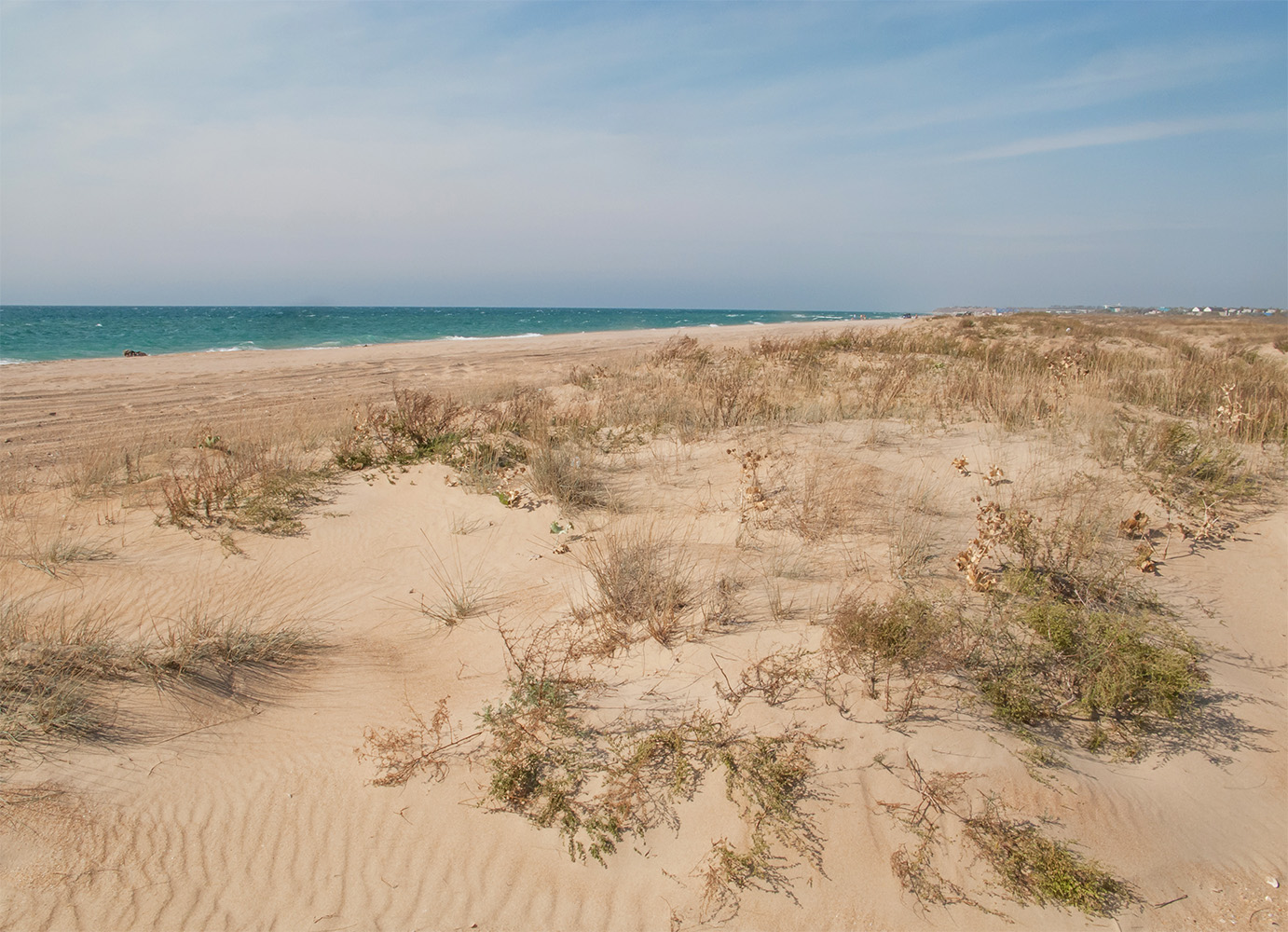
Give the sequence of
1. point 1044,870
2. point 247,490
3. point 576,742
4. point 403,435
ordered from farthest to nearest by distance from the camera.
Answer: point 403,435 < point 247,490 < point 576,742 < point 1044,870

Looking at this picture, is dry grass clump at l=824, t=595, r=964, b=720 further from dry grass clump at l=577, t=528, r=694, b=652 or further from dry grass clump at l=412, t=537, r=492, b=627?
dry grass clump at l=412, t=537, r=492, b=627

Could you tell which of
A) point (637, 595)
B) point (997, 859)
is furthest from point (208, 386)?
point (997, 859)

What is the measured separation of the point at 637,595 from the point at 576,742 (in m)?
1.05

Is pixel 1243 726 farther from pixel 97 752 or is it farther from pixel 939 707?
pixel 97 752

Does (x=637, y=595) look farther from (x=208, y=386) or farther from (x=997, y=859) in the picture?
(x=208, y=386)

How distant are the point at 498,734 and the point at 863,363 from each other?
415 inches

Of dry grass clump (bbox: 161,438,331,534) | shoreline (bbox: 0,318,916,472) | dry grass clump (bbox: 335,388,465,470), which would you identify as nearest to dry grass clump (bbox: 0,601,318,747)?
dry grass clump (bbox: 161,438,331,534)

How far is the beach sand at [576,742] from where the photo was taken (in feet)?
7.86

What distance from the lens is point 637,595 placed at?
3.80m

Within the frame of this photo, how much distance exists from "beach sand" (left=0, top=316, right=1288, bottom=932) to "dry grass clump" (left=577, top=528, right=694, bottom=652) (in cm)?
7

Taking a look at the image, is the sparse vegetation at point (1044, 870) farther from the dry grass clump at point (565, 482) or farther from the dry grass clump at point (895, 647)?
the dry grass clump at point (565, 482)

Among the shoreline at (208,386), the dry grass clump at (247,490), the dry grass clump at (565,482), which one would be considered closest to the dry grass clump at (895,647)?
the dry grass clump at (565,482)

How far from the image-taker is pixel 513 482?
585 cm

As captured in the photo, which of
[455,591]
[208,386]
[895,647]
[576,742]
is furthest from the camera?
[208,386]
